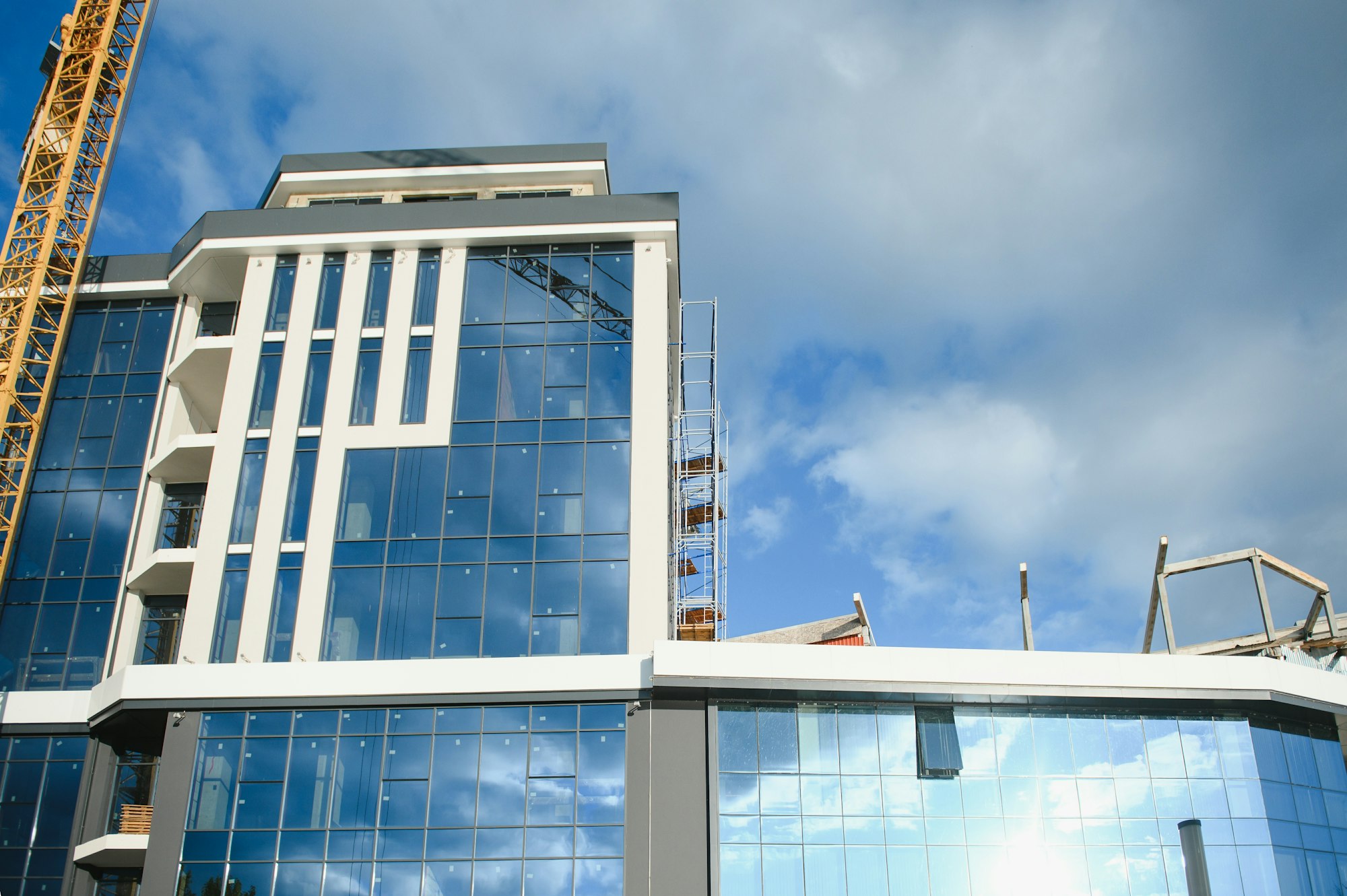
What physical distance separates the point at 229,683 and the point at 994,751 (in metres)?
21.7

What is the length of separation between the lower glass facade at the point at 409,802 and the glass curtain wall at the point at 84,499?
8.22m

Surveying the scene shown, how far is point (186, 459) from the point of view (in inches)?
1543

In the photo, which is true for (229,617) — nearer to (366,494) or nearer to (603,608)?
(366,494)

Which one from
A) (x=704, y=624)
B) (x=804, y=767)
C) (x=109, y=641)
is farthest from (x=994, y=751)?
(x=109, y=641)

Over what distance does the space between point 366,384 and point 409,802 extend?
13735 millimetres

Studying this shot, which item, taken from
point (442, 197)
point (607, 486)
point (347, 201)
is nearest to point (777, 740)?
point (607, 486)

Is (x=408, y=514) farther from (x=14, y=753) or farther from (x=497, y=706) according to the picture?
(x=14, y=753)

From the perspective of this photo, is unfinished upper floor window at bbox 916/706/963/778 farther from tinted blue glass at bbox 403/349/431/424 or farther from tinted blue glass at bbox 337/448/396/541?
tinted blue glass at bbox 403/349/431/424

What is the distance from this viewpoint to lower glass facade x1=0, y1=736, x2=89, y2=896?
3422 cm

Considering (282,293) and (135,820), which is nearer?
(135,820)

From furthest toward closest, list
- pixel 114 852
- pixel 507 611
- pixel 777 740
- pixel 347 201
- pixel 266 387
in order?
pixel 347 201 < pixel 266 387 < pixel 507 611 < pixel 114 852 < pixel 777 740

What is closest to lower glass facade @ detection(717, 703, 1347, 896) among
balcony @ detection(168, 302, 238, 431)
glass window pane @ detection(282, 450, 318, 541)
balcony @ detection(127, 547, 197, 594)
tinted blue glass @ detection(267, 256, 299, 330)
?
glass window pane @ detection(282, 450, 318, 541)

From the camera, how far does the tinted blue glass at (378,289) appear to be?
38969 mm

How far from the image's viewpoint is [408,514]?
35.7 metres
